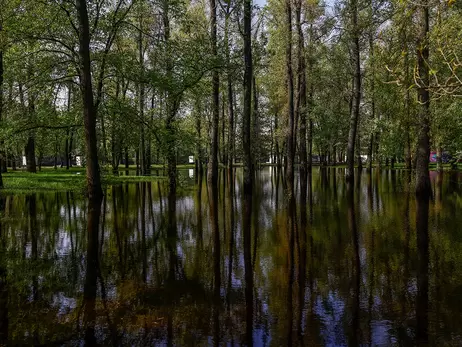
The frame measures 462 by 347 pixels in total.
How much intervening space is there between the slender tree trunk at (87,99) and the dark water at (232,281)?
13.3 feet

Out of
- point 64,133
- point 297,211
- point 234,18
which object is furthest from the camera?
point 234,18

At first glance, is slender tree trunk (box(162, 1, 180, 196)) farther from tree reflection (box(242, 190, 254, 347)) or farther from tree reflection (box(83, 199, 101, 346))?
tree reflection (box(83, 199, 101, 346))

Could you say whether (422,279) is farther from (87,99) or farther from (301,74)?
(301,74)

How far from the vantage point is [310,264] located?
7793 mm

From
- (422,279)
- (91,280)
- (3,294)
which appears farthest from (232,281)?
(3,294)

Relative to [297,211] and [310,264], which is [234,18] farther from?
[310,264]

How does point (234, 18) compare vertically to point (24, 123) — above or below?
above

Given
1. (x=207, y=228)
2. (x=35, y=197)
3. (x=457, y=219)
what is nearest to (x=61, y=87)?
(x=35, y=197)

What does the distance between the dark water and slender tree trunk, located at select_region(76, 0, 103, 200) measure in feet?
13.3

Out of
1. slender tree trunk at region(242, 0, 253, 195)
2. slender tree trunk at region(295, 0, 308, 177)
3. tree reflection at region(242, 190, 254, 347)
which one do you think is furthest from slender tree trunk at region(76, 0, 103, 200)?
slender tree trunk at region(295, 0, 308, 177)

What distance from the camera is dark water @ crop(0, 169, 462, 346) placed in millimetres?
4867

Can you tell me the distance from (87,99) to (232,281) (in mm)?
12642

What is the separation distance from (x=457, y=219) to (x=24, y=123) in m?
18.1

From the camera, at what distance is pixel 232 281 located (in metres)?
6.86
